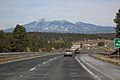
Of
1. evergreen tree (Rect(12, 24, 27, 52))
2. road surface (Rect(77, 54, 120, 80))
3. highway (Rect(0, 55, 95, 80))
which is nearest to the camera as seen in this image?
highway (Rect(0, 55, 95, 80))

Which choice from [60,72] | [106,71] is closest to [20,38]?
[106,71]

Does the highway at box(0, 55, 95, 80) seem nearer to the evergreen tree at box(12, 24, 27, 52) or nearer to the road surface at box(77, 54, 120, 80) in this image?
the road surface at box(77, 54, 120, 80)

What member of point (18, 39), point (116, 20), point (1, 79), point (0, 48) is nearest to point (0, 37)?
point (18, 39)

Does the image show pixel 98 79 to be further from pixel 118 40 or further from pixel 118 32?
pixel 118 32

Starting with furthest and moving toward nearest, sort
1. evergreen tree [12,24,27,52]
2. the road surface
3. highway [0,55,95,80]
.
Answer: evergreen tree [12,24,27,52], the road surface, highway [0,55,95,80]

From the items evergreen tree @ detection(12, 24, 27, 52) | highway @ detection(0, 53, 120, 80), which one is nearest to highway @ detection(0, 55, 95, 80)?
highway @ detection(0, 53, 120, 80)

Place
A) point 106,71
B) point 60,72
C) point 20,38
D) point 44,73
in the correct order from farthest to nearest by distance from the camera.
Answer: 1. point 20,38
2. point 106,71
3. point 60,72
4. point 44,73

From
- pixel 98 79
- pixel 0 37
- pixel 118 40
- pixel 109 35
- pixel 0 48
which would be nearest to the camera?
pixel 98 79

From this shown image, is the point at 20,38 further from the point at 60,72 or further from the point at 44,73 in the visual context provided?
the point at 44,73

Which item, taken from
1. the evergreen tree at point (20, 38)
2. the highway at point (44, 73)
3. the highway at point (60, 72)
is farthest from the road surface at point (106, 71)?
the evergreen tree at point (20, 38)

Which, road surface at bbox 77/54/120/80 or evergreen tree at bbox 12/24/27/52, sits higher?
evergreen tree at bbox 12/24/27/52

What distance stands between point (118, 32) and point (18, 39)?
45.5 meters

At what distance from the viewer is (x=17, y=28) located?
12531 cm

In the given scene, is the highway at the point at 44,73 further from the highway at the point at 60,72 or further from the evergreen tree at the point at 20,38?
the evergreen tree at the point at 20,38
